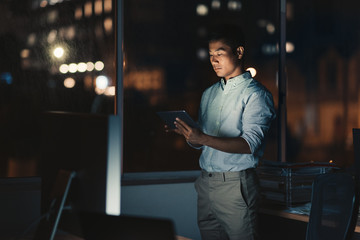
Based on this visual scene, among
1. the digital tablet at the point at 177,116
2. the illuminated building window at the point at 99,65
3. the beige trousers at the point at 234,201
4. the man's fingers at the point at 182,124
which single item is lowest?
the beige trousers at the point at 234,201

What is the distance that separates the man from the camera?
217 cm

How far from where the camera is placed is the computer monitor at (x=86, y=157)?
1.08 metres

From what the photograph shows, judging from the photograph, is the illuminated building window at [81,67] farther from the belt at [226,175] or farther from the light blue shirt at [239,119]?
the belt at [226,175]

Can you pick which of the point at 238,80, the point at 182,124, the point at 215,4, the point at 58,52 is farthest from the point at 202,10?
the point at 182,124

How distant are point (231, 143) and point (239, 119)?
200mm

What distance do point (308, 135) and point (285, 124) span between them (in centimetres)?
34

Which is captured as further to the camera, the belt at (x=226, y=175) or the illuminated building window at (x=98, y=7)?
the illuminated building window at (x=98, y=7)

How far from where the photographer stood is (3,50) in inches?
110

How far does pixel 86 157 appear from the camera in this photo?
3.90 ft

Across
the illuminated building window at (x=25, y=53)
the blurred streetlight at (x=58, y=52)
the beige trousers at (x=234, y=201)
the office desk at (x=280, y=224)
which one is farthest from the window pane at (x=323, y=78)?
the illuminated building window at (x=25, y=53)

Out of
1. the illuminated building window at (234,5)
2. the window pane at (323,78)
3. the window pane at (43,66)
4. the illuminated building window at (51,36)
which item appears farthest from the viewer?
the window pane at (323,78)

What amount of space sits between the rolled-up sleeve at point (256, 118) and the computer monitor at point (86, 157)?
1038 mm

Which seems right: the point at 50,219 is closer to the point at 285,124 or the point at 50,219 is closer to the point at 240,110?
the point at 240,110

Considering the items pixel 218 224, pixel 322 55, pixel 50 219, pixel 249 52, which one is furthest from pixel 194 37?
pixel 50 219
